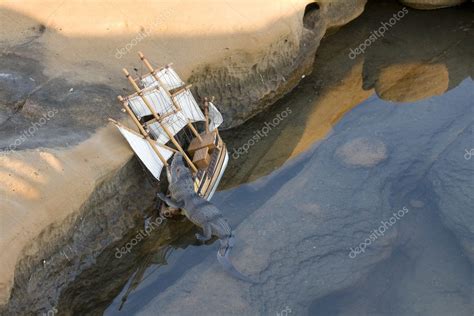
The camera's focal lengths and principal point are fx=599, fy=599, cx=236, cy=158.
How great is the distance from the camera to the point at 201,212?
32.0 feet

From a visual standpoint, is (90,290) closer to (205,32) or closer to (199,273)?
(199,273)

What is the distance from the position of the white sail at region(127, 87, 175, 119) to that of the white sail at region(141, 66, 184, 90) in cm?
15

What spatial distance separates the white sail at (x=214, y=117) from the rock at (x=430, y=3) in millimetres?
6856

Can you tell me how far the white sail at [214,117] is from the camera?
11133mm

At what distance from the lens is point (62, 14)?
12055 mm

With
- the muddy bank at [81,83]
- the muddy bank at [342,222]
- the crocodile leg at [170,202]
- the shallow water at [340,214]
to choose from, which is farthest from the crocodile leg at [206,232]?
the muddy bank at [81,83]

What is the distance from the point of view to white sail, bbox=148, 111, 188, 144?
1057cm

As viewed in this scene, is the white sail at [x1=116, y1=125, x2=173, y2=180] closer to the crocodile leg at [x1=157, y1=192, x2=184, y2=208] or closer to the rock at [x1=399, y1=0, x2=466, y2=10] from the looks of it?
the crocodile leg at [x1=157, y1=192, x2=184, y2=208]

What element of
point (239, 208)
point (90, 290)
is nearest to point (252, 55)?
point (239, 208)

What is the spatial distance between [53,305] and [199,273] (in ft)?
7.37

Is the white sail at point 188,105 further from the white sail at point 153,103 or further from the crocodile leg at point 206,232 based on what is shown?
the crocodile leg at point 206,232

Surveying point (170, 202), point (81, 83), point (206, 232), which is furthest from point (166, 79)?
point (206, 232)

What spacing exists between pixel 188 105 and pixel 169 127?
1.84ft

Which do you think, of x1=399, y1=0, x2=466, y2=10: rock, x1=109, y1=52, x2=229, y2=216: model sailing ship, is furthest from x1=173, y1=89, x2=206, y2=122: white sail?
x1=399, y1=0, x2=466, y2=10: rock
